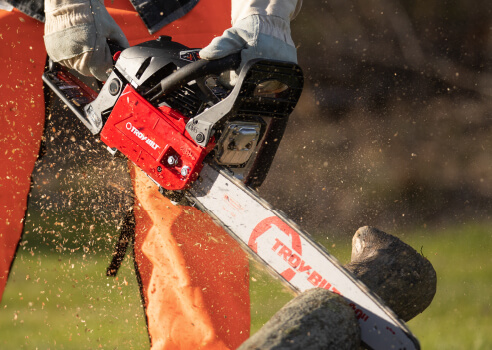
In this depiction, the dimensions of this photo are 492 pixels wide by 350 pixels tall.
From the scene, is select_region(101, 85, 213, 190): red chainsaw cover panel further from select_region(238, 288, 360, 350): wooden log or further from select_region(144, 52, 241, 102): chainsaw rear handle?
select_region(238, 288, 360, 350): wooden log

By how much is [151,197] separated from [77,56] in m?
0.73

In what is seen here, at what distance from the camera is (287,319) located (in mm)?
1483

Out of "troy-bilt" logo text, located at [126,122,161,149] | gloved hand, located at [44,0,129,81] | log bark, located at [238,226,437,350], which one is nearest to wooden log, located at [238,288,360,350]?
log bark, located at [238,226,437,350]

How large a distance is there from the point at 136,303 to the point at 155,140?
2263 millimetres

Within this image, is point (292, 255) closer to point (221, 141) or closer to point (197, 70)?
point (221, 141)

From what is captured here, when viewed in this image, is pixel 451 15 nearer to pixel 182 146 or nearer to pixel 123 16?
pixel 123 16

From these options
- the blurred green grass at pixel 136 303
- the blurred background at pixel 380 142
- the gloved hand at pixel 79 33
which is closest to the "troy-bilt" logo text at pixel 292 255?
the gloved hand at pixel 79 33

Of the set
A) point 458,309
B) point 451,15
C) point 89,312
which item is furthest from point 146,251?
point 451,15

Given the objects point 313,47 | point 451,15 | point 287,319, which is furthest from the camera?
point 313,47

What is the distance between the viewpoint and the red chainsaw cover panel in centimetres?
178

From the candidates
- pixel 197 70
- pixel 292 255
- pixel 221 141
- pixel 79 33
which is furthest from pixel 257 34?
pixel 292 255

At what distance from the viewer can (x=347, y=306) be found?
155 centimetres

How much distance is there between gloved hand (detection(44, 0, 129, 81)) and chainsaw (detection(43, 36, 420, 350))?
0.10 m

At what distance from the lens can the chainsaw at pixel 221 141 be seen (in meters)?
1.58
